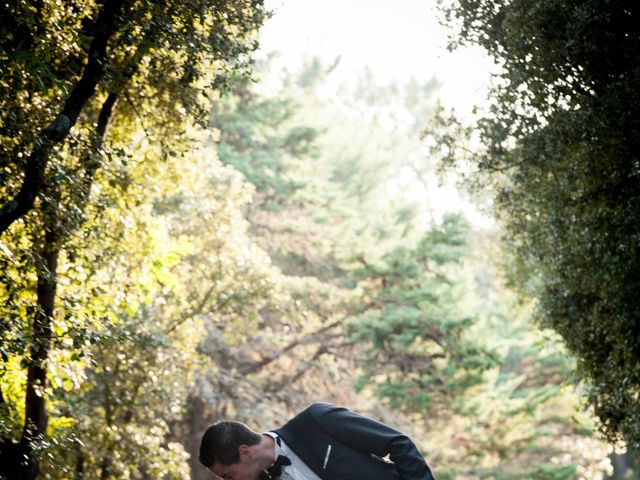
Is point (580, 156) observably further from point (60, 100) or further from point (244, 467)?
point (244, 467)

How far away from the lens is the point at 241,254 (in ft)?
49.1

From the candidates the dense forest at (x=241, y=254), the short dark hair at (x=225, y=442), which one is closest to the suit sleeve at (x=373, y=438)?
the short dark hair at (x=225, y=442)

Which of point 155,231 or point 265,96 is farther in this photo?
point 265,96

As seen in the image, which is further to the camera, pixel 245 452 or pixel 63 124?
pixel 63 124

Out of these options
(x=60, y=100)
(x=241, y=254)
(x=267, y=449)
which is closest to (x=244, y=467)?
(x=267, y=449)

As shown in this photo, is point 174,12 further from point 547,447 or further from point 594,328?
point 547,447

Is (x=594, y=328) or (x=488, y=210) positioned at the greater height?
(x=488, y=210)

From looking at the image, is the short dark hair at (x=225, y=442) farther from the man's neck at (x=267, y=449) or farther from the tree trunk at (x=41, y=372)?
the tree trunk at (x=41, y=372)

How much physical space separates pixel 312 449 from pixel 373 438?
0.35 m

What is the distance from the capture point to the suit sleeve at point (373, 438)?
357 centimetres

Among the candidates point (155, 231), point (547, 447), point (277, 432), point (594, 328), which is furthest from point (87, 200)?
point (547, 447)

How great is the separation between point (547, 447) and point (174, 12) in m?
25.4

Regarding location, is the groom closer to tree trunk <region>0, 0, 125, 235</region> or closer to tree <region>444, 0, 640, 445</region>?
tree trunk <region>0, 0, 125, 235</region>

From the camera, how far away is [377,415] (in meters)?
21.0
